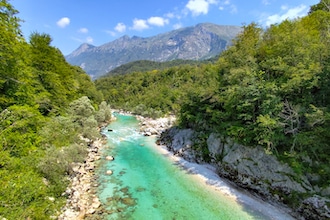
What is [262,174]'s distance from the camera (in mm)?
Answer: 14477

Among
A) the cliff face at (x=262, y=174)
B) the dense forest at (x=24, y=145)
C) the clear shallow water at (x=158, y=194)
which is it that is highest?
the dense forest at (x=24, y=145)

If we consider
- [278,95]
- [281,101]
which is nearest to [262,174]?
[281,101]

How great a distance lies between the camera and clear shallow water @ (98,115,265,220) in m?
12.4

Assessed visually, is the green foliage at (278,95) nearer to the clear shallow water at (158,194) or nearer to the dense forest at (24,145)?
the clear shallow water at (158,194)

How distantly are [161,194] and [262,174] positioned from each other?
314 inches

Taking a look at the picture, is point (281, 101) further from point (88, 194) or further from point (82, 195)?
point (82, 195)

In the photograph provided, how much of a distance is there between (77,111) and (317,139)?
86.8ft

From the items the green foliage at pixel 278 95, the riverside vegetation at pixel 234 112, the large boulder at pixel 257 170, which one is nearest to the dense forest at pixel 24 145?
the riverside vegetation at pixel 234 112

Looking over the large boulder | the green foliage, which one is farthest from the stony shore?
the green foliage

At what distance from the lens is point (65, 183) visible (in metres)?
14.3

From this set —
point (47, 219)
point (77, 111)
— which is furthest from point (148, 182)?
point (77, 111)

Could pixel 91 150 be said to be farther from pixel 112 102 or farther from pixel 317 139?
pixel 112 102

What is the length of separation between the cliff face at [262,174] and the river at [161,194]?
1768 mm

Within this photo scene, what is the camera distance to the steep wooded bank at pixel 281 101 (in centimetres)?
1264
